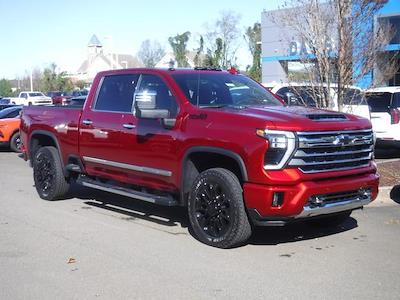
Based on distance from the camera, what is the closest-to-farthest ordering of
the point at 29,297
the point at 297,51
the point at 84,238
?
the point at 29,297 < the point at 84,238 < the point at 297,51

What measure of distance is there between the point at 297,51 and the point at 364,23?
160cm

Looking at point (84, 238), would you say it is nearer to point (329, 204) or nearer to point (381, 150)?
point (329, 204)

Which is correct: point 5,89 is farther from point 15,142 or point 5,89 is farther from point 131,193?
point 131,193

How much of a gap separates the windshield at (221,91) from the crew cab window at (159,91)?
18cm

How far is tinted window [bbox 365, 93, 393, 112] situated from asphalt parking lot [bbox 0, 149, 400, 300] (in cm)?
514

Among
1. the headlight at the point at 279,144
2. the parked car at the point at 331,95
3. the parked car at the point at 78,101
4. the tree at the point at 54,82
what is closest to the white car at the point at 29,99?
the tree at the point at 54,82

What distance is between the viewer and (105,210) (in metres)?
8.09

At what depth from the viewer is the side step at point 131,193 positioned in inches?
256

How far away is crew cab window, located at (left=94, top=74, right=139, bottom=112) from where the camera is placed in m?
7.30

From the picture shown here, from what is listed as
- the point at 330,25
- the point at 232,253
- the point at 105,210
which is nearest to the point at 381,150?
the point at 330,25

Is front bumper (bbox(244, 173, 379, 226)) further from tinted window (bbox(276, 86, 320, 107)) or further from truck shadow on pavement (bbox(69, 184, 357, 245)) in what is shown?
tinted window (bbox(276, 86, 320, 107))

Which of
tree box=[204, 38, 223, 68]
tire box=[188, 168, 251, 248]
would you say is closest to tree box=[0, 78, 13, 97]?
tree box=[204, 38, 223, 68]

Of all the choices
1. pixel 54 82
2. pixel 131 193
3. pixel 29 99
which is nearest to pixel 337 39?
pixel 131 193

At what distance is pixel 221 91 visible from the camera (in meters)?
6.89
